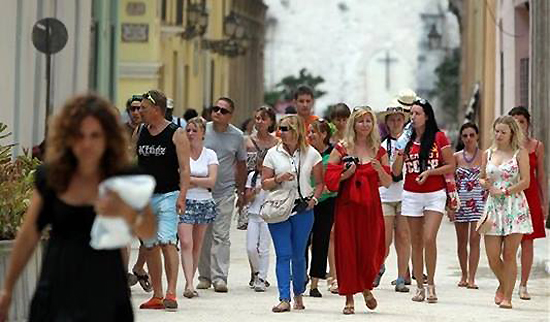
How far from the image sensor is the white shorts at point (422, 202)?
1521 centimetres

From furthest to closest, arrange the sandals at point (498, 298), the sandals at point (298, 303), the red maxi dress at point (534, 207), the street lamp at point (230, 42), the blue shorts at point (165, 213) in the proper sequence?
1. the street lamp at point (230, 42)
2. the red maxi dress at point (534, 207)
3. the sandals at point (498, 298)
4. the sandals at point (298, 303)
5. the blue shorts at point (165, 213)

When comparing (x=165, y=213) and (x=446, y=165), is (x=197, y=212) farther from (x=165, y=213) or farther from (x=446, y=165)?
(x=446, y=165)

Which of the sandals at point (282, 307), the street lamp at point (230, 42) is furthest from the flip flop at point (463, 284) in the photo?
the street lamp at point (230, 42)

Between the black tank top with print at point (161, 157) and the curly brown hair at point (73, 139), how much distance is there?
20.6ft

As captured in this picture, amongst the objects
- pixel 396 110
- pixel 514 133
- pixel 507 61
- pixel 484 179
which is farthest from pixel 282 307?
pixel 507 61

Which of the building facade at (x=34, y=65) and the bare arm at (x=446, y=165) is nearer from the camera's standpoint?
the bare arm at (x=446, y=165)

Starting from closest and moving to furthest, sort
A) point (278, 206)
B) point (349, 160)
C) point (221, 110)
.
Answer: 1. point (278, 206)
2. point (349, 160)
3. point (221, 110)

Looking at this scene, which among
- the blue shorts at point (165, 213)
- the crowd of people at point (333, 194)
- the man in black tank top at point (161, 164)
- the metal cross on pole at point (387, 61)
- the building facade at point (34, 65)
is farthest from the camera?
the metal cross on pole at point (387, 61)

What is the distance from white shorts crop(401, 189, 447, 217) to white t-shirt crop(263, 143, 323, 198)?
111cm

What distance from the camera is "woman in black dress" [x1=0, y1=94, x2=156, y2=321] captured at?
7398 mm

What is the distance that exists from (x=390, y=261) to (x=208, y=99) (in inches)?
1184

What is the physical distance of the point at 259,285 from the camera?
1630cm

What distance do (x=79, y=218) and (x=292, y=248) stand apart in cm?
705

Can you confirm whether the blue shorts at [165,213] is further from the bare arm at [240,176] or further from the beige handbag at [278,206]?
the bare arm at [240,176]
